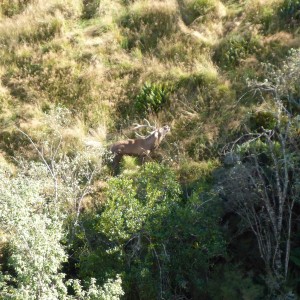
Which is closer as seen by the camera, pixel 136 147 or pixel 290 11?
pixel 136 147

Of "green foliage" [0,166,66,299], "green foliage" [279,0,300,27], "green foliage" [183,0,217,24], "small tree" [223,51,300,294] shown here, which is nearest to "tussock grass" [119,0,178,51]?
"green foliage" [183,0,217,24]

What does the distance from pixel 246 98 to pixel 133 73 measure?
3.08m

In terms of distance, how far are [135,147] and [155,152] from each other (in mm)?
464

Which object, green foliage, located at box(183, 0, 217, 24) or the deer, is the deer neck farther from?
green foliage, located at box(183, 0, 217, 24)

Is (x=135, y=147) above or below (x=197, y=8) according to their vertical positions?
below

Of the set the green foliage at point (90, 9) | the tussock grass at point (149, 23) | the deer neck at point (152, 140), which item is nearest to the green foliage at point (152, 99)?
the deer neck at point (152, 140)

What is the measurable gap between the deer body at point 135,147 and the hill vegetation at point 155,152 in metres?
0.21

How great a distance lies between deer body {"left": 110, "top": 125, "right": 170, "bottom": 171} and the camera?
11.7 m

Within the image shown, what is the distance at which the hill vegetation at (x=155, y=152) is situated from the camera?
28.6 ft

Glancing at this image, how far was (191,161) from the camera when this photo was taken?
1140 cm

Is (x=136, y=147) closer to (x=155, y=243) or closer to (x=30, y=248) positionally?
(x=155, y=243)

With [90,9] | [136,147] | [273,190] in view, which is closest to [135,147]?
[136,147]

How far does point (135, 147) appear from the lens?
1167 cm

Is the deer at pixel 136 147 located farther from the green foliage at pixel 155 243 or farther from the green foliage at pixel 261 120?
the green foliage at pixel 155 243
